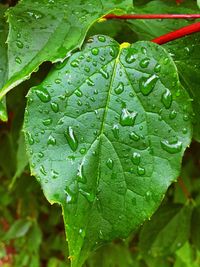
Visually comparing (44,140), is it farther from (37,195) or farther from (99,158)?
(37,195)

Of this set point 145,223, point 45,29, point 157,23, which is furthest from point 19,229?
point 45,29

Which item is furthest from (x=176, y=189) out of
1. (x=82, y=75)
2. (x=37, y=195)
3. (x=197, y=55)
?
(x=82, y=75)

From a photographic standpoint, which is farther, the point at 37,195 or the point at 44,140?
the point at 37,195

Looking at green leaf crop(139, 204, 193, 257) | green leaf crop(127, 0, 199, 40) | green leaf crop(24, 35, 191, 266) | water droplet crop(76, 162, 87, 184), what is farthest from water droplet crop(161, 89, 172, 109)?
green leaf crop(139, 204, 193, 257)

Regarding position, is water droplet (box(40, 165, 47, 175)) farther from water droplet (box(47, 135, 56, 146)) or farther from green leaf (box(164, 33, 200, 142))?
green leaf (box(164, 33, 200, 142))

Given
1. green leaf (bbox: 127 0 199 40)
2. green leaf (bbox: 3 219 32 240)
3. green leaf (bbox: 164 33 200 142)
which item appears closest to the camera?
green leaf (bbox: 164 33 200 142)

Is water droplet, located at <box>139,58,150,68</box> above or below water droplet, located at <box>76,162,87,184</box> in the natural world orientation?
above
